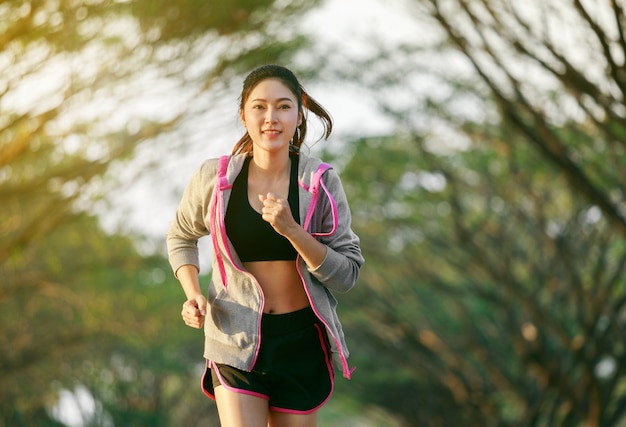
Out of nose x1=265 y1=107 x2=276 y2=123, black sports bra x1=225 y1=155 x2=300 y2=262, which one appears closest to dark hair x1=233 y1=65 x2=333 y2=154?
nose x1=265 y1=107 x2=276 y2=123

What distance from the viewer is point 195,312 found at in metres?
4.00

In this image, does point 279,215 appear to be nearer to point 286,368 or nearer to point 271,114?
point 271,114

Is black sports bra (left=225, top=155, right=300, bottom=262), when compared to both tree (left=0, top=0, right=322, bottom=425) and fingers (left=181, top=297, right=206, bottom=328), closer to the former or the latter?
fingers (left=181, top=297, right=206, bottom=328)

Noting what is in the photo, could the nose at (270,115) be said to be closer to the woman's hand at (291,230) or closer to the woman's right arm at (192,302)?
the woman's hand at (291,230)

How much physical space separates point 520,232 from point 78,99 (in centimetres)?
1069

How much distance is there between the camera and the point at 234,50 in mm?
15102

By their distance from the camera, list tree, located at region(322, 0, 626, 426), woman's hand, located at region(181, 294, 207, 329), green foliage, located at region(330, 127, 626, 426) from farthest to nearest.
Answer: green foliage, located at region(330, 127, 626, 426)
tree, located at region(322, 0, 626, 426)
woman's hand, located at region(181, 294, 207, 329)

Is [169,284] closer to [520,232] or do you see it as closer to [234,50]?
[520,232]

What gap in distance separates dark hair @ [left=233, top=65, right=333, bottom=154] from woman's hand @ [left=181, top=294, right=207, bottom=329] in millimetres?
662

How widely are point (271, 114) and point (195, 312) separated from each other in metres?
0.73

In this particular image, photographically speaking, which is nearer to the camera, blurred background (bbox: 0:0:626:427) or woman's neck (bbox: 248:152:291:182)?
woman's neck (bbox: 248:152:291:182)

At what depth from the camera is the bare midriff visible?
4.14 metres

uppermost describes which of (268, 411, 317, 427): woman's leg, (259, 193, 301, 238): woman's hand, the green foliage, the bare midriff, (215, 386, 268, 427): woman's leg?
(259, 193, 301, 238): woman's hand

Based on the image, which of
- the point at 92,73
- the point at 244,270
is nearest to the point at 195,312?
the point at 244,270
